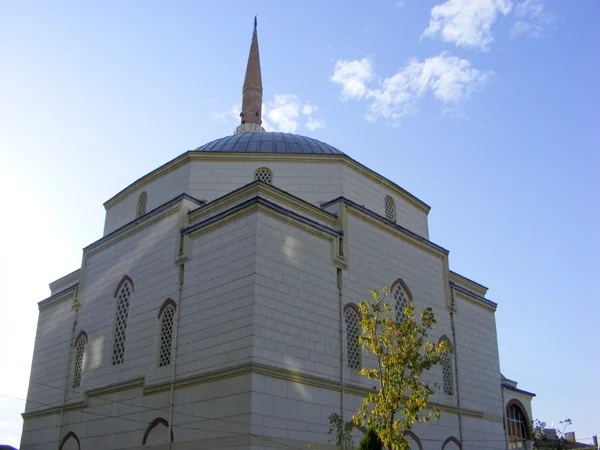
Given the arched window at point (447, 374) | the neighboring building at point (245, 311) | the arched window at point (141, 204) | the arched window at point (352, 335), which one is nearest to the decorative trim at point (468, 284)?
the neighboring building at point (245, 311)

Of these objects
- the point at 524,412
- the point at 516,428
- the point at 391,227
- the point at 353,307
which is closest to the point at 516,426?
the point at 516,428

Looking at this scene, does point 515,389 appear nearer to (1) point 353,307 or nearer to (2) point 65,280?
(1) point 353,307

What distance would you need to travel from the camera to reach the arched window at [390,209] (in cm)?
2041

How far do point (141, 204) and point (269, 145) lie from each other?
457 cm

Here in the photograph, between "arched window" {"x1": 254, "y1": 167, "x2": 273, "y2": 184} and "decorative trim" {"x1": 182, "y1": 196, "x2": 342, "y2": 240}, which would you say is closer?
"decorative trim" {"x1": 182, "y1": 196, "x2": 342, "y2": 240}

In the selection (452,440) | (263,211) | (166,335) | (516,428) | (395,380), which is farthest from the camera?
(516,428)

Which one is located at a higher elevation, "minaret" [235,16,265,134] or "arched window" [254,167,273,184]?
"minaret" [235,16,265,134]

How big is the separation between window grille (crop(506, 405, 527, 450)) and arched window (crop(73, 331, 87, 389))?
49.2 feet

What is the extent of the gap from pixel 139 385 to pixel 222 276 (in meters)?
3.78

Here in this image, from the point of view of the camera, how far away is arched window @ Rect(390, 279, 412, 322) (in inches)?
714

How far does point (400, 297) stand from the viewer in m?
18.5

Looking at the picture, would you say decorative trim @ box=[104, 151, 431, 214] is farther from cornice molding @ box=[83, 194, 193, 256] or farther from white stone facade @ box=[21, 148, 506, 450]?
cornice molding @ box=[83, 194, 193, 256]

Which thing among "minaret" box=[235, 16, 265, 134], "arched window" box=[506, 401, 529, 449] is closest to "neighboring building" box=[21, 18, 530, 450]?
"arched window" box=[506, 401, 529, 449]

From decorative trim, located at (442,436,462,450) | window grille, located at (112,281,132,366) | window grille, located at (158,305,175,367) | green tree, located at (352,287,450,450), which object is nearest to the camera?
green tree, located at (352,287,450,450)
